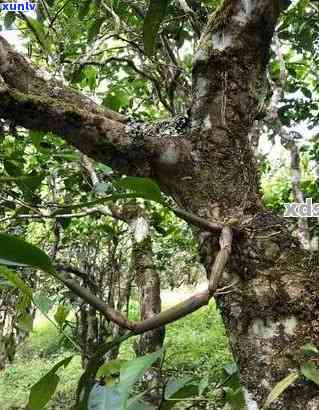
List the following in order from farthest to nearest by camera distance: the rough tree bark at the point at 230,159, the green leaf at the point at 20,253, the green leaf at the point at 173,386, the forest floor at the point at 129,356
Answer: the forest floor at the point at 129,356 → the green leaf at the point at 173,386 → the rough tree bark at the point at 230,159 → the green leaf at the point at 20,253

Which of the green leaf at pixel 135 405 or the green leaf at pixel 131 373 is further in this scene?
the green leaf at pixel 135 405

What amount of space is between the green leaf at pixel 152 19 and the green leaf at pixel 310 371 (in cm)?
50

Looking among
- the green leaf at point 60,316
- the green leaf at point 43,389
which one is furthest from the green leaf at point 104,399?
the green leaf at point 60,316

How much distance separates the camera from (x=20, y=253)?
0.44 m

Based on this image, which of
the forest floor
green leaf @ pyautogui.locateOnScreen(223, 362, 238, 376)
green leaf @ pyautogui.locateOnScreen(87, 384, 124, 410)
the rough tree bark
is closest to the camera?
green leaf @ pyautogui.locateOnScreen(87, 384, 124, 410)

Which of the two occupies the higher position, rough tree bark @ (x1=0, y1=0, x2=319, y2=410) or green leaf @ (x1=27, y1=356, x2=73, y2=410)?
rough tree bark @ (x1=0, y1=0, x2=319, y2=410)

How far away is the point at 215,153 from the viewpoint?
30.0 inches

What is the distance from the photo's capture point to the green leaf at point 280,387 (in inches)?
21.2

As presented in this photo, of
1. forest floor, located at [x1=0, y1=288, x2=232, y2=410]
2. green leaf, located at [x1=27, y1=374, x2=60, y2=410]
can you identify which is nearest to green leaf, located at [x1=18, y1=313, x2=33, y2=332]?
green leaf, located at [x1=27, y1=374, x2=60, y2=410]

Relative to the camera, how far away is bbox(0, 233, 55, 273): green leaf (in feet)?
1.40

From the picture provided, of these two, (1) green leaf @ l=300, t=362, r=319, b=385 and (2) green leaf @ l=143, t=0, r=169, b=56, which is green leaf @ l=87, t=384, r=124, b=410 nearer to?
(1) green leaf @ l=300, t=362, r=319, b=385

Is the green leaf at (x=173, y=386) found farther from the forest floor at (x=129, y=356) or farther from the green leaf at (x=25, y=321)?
the forest floor at (x=129, y=356)

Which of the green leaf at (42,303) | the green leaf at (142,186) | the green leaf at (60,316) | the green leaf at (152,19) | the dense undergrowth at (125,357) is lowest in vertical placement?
the dense undergrowth at (125,357)

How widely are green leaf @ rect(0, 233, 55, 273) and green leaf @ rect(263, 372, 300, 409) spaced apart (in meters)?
0.27
